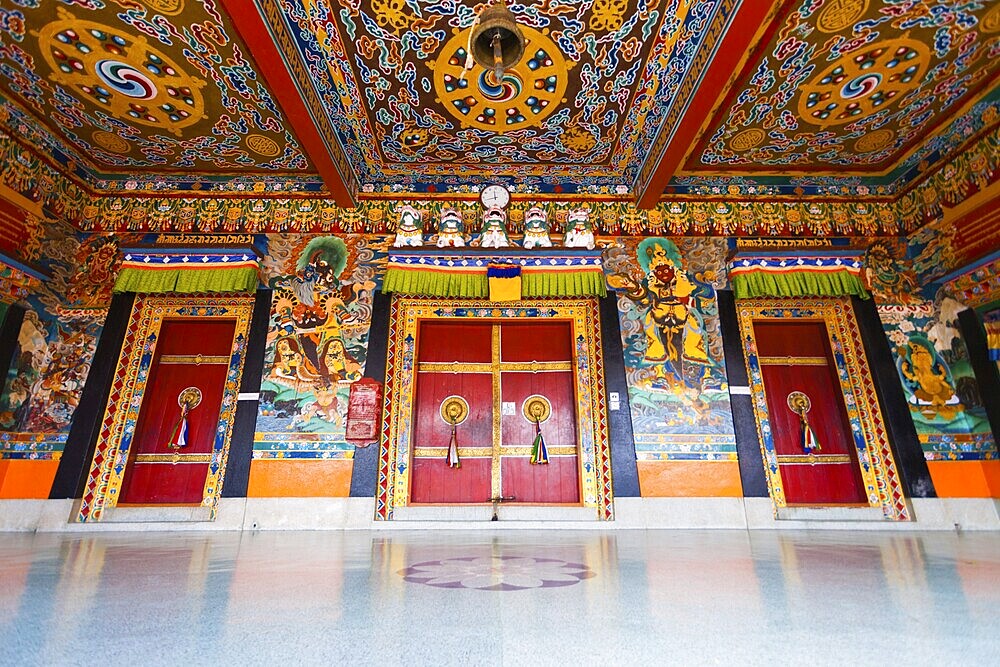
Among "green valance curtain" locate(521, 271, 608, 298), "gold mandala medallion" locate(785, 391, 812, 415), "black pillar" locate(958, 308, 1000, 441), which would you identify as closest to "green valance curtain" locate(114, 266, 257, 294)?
"green valance curtain" locate(521, 271, 608, 298)

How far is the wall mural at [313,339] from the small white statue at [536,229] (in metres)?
1.82

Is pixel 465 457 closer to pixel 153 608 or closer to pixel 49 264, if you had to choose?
pixel 153 608

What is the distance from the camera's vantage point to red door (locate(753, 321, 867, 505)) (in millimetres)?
5449

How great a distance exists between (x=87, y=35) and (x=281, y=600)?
17.4 feet

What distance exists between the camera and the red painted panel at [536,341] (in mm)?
6090

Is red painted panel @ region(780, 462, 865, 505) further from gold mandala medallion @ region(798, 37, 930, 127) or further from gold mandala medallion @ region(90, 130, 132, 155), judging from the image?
gold mandala medallion @ region(90, 130, 132, 155)

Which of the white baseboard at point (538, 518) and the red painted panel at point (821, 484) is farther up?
the red painted panel at point (821, 484)

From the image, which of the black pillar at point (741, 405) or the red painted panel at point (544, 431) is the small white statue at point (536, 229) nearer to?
the red painted panel at point (544, 431)

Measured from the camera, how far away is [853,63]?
4582mm

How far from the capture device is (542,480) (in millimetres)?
5586

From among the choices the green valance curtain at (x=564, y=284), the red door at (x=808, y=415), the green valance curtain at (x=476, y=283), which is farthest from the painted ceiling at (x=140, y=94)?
the red door at (x=808, y=415)

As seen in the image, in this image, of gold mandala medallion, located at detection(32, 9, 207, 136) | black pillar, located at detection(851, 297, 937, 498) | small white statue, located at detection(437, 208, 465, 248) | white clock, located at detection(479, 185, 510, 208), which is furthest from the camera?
white clock, located at detection(479, 185, 510, 208)

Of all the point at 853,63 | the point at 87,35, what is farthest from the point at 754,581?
the point at 87,35

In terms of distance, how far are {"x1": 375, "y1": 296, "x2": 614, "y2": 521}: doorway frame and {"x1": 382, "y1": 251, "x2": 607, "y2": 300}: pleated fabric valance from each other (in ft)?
0.70
